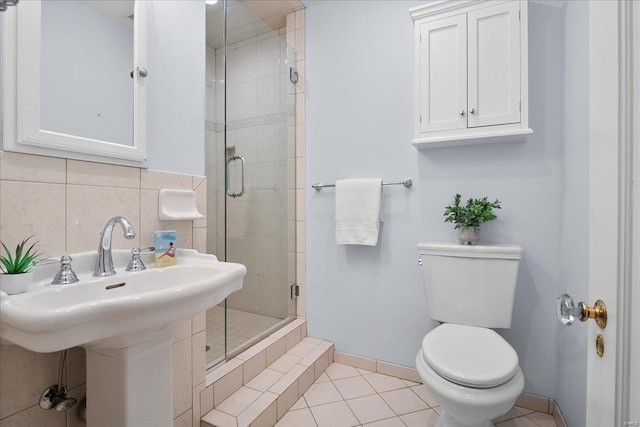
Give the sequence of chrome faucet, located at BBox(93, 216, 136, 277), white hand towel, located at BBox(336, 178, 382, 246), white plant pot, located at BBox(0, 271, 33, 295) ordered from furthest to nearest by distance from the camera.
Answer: white hand towel, located at BBox(336, 178, 382, 246) < chrome faucet, located at BBox(93, 216, 136, 277) < white plant pot, located at BBox(0, 271, 33, 295)

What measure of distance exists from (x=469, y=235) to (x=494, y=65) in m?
0.86

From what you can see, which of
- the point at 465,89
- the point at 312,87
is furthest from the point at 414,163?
the point at 312,87

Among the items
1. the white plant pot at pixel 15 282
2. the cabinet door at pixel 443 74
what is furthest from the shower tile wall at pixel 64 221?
the cabinet door at pixel 443 74

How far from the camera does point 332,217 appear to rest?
2.01m

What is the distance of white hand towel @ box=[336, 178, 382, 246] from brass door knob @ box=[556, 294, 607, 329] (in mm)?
1210

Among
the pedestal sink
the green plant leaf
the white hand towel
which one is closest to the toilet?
the green plant leaf

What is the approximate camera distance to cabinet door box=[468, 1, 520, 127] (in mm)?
1429

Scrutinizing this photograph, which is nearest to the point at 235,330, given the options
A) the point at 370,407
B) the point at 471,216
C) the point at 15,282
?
the point at 370,407

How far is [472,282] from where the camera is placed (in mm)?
1441

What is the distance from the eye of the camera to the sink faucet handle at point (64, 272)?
2.71 feet

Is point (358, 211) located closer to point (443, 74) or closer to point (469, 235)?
point (469, 235)

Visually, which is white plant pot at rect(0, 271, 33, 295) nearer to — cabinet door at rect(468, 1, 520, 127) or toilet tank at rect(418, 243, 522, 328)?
toilet tank at rect(418, 243, 522, 328)

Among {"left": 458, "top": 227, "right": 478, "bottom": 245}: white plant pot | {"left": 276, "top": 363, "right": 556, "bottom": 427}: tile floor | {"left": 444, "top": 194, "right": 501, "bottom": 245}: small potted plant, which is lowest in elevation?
{"left": 276, "top": 363, "right": 556, "bottom": 427}: tile floor

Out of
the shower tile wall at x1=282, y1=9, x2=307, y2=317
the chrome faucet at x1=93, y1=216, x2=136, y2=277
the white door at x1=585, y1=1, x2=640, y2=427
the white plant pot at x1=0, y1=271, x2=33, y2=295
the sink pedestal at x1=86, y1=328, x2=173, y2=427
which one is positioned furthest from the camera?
the shower tile wall at x1=282, y1=9, x2=307, y2=317
